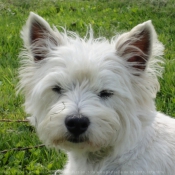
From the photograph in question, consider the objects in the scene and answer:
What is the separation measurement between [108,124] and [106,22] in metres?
6.05

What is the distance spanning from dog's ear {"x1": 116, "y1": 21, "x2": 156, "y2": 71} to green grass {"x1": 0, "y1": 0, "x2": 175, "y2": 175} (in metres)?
1.62

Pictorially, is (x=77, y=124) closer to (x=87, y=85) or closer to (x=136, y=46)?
(x=87, y=85)

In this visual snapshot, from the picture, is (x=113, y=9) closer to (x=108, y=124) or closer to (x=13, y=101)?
(x=13, y=101)

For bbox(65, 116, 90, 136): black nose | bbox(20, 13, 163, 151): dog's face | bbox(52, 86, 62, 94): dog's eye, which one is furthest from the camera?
bbox(52, 86, 62, 94): dog's eye

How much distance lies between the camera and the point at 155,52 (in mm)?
3686

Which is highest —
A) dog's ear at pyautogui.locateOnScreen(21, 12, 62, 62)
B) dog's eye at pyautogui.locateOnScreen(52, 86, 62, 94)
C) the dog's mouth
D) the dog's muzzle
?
dog's ear at pyautogui.locateOnScreen(21, 12, 62, 62)

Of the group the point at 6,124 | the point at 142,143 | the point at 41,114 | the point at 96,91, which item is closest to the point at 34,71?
the point at 41,114

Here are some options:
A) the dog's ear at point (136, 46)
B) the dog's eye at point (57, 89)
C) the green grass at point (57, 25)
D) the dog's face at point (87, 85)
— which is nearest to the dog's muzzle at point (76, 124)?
the dog's face at point (87, 85)

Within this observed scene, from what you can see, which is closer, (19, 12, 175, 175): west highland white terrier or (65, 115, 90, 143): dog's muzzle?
(65, 115, 90, 143): dog's muzzle

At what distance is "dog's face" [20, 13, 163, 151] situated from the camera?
332 centimetres

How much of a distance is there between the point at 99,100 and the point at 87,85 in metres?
0.17

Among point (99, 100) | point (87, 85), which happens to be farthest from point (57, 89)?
point (99, 100)

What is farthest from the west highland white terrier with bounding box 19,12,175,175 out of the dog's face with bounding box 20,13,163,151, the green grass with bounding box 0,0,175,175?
the green grass with bounding box 0,0,175,175

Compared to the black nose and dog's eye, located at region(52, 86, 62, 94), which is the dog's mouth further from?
dog's eye, located at region(52, 86, 62, 94)
